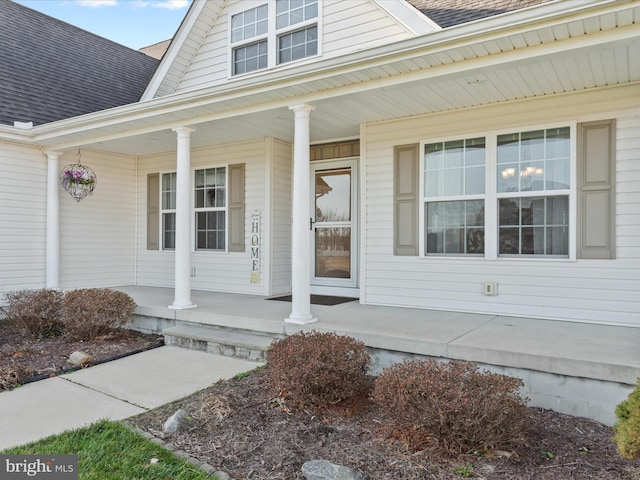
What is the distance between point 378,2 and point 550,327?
455cm

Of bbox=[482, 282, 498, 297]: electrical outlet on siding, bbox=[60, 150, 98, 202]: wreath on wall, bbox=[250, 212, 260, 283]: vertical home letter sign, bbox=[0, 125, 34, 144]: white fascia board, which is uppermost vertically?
bbox=[0, 125, 34, 144]: white fascia board

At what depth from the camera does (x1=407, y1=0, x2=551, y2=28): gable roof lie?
5.95 meters

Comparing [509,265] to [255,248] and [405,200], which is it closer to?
[405,200]

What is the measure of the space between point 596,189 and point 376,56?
2.63m

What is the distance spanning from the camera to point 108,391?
394 cm

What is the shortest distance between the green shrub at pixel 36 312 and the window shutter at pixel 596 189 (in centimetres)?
627

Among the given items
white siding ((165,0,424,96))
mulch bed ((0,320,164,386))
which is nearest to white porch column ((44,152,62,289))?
mulch bed ((0,320,164,386))

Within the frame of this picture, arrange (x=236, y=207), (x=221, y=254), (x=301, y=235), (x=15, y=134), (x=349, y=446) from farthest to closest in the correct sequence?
1. (x=221, y=254)
2. (x=236, y=207)
3. (x=15, y=134)
4. (x=301, y=235)
5. (x=349, y=446)

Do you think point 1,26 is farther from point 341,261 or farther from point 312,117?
point 341,261

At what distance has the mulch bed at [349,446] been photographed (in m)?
2.56

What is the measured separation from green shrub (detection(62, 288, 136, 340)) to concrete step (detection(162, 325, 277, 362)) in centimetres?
Result: 65

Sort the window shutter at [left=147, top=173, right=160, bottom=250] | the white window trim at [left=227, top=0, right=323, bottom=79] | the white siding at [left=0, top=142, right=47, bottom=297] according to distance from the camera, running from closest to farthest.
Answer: the white window trim at [left=227, top=0, right=323, bottom=79] < the white siding at [left=0, top=142, right=47, bottom=297] < the window shutter at [left=147, top=173, right=160, bottom=250]

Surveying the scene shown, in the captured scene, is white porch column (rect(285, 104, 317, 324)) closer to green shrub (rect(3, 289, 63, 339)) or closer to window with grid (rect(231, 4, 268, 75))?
window with grid (rect(231, 4, 268, 75))

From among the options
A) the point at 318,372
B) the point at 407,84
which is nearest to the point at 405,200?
the point at 407,84
